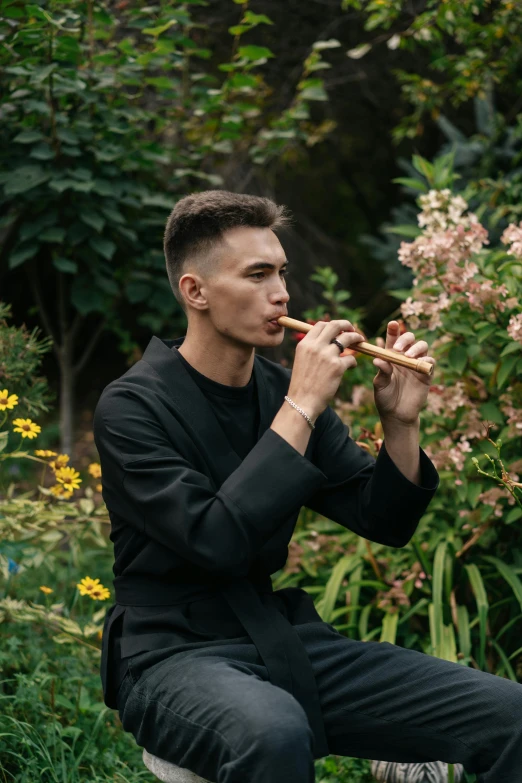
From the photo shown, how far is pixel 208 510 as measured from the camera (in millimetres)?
1857

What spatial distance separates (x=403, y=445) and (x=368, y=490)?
0.46 ft

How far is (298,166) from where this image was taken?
6695mm

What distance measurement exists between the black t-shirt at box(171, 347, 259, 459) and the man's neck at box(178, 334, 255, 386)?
0.04 feet

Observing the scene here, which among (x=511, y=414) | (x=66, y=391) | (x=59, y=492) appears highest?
(x=511, y=414)

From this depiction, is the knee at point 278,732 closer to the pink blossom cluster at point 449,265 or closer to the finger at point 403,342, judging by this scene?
the finger at point 403,342

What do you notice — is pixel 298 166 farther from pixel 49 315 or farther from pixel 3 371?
pixel 3 371

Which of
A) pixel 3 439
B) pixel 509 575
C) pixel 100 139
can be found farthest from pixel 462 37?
pixel 3 439

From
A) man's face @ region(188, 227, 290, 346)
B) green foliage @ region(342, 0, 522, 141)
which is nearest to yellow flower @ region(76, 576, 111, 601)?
man's face @ region(188, 227, 290, 346)

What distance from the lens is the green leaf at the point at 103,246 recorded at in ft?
12.5

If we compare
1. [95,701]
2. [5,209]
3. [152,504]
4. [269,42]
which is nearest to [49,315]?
[5,209]

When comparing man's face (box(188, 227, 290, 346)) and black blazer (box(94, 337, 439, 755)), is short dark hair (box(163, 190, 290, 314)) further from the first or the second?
black blazer (box(94, 337, 439, 755))

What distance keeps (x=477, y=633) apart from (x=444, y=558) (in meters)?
0.26

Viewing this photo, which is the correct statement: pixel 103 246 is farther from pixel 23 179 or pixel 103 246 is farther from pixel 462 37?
pixel 462 37

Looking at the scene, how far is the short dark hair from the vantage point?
2.16 metres
